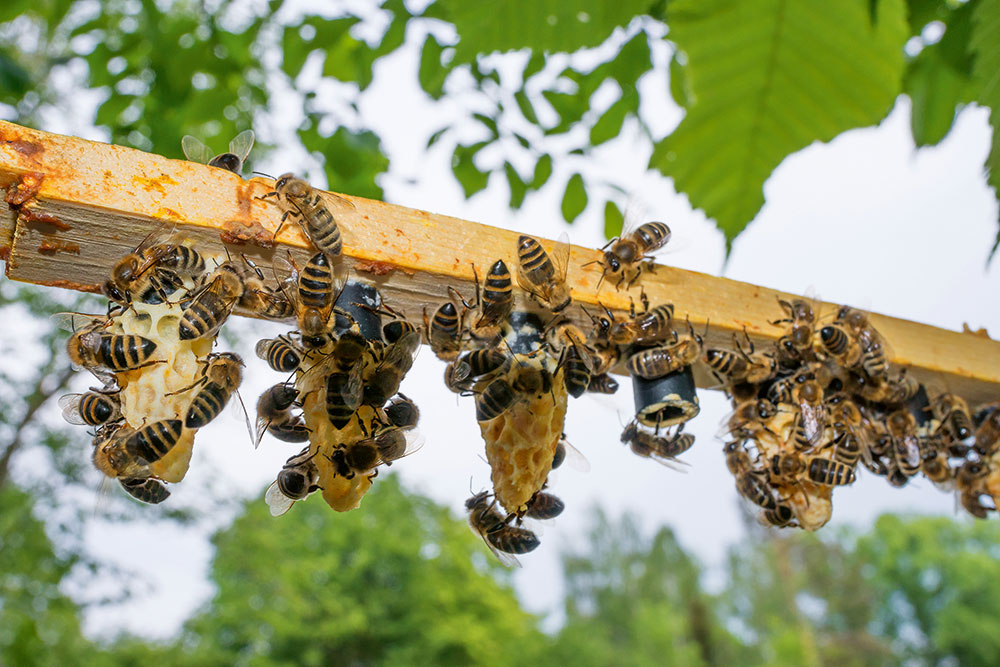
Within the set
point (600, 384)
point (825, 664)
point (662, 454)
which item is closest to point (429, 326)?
point (600, 384)

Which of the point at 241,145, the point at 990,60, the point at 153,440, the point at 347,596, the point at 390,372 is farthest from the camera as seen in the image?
the point at 347,596

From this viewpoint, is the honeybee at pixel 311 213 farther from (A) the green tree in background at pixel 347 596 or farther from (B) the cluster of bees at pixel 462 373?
(A) the green tree in background at pixel 347 596

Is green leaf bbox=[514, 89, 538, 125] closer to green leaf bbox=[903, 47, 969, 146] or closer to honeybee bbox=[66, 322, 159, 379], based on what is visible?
green leaf bbox=[903, 47, 969, 146]

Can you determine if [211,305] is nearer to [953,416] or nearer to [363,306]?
[363,306]

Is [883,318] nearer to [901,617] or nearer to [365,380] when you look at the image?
[365,380]

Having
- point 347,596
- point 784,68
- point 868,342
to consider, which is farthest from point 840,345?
point 347,596

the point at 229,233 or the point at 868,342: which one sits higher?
the point at 868,342

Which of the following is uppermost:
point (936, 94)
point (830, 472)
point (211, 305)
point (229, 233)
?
point (936, 94)
